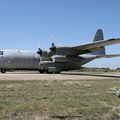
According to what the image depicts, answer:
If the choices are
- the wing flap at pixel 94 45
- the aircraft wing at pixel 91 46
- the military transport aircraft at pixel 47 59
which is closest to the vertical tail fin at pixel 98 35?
the military transport aircraft at pixel 47 59

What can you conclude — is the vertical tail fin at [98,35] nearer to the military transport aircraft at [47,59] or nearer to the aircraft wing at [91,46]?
the military transport aircraft at [47,59]

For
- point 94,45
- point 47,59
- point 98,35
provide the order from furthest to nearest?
1. point 98,35
2. point 47,59
3. point 94,45

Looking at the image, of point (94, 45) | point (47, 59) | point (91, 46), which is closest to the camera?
point (94, 45)

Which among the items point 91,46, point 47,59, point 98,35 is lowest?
point 47,59

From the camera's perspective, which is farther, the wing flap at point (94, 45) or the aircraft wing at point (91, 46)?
the aircraft wing at point (91, 46)

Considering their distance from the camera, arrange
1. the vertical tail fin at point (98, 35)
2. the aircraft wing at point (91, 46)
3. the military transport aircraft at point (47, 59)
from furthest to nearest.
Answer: the vertical tail fin at point (98, 35) < the military transport aircraft at point (47, 59) < the aircraft wing at point (91, 46)

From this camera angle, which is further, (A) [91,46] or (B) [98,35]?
(B) [98,35]

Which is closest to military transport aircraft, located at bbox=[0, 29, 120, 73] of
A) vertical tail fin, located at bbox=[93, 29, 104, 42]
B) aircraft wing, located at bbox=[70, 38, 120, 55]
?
aircraft wing, located at bbox=[70, 38, 120, 55]

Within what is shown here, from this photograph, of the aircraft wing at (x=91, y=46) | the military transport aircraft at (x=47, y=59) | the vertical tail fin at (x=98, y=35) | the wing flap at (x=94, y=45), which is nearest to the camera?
the wing flap at (x=94, y=45)

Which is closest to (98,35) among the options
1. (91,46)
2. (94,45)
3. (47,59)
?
(91,46)

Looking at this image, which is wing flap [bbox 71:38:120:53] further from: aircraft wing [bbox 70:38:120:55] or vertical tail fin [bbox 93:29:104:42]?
vertical tail fin [bbox 93:29:104:42]

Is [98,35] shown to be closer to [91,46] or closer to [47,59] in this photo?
[91,46]

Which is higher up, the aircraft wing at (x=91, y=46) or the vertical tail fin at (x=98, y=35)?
the vertical tail fin at (x=98, y=35)

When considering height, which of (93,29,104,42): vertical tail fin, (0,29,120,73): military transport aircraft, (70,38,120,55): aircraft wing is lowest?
(0,29,120,73): military transport aircraft
